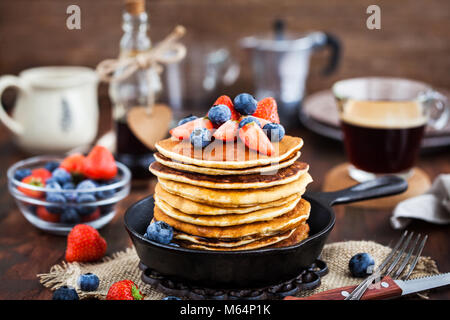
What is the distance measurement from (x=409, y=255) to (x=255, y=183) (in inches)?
14.9

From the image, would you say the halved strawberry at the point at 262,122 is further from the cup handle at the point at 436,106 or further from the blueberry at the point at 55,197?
the cup handle at the point at 436,106

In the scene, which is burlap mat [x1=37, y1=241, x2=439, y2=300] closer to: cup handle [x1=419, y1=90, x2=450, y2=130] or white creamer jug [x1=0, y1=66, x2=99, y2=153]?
cup handle [x1=419, y1=90, x2=450, y2=130]

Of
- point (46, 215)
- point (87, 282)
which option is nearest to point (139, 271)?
point (87, 282)

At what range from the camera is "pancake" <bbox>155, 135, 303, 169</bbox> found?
0.96 m

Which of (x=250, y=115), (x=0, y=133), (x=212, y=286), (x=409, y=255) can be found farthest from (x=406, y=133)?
(x=0, y=133)

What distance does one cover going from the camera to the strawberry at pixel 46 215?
52.0 inches

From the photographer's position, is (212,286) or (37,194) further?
(37,194)

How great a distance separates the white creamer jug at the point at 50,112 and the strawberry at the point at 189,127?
88 cm

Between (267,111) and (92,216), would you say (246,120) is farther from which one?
(92,216)

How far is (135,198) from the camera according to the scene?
156 cm

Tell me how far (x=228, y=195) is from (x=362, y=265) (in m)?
0.32

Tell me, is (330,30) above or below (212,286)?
above
